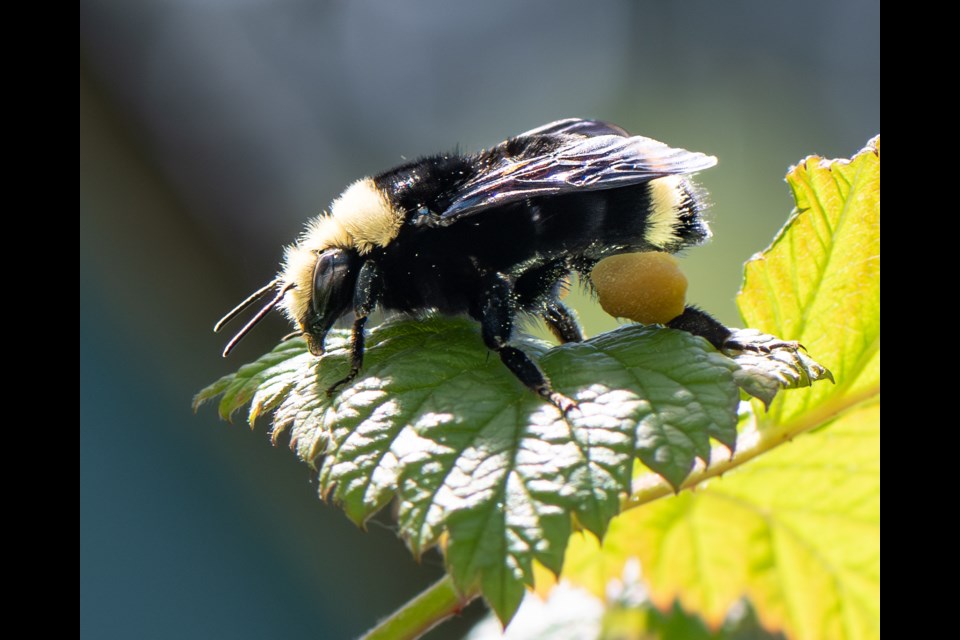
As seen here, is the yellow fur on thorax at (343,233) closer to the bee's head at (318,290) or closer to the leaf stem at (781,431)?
the bee's head at (318,290)

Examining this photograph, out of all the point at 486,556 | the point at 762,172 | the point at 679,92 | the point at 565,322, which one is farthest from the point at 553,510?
the point at 679,92

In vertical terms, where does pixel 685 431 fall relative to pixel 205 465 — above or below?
above

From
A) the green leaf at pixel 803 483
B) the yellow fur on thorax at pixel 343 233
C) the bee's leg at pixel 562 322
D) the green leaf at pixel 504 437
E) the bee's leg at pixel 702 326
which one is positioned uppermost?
the yellow fur on thorax at pixel 343 233

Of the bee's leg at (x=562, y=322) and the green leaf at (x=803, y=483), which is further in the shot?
the bee's leg at (x=562, y=322)

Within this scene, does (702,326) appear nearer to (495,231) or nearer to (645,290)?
(645,290)

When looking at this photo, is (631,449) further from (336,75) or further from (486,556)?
(336,75)

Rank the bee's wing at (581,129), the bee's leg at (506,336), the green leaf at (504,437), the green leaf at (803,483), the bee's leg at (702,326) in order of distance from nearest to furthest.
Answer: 1. the green leaf at (504,437)
2. the bee's leg at (506,336)
3. the bee's leg at (702,326)
4. the green leaf at (803,483)
5. the bee's wing at (581,129)

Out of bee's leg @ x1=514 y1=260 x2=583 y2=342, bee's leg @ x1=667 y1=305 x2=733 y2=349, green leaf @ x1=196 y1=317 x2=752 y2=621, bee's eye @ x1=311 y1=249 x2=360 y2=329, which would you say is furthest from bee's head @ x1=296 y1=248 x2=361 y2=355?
bee's leg @ x1=667 y1=305 x2=733 y2=349

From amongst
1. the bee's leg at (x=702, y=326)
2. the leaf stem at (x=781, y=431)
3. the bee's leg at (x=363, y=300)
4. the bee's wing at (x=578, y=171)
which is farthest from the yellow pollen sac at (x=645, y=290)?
the bee's leg at (x=363, y=300)
